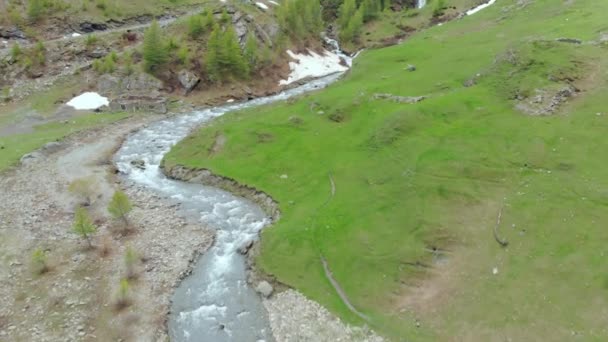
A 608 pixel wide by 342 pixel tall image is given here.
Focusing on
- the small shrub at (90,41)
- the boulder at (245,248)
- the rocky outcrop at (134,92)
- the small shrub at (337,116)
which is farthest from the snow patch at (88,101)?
A: the boulder at (245,248)

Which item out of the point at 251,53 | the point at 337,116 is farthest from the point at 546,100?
the point at 251,53

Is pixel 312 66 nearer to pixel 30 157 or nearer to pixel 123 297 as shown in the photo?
pixel 30 157

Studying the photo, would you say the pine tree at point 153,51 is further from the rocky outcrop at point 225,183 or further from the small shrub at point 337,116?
the small shrub at point 337,116

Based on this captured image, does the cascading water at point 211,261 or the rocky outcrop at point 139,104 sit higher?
the cascading water at point 211,261

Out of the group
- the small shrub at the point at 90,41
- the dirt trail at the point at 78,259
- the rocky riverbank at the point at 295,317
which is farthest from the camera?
the small shrub at the point at 90,41

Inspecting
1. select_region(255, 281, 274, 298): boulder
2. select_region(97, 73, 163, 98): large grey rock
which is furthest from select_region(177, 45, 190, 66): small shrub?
select_region(255, 281, 274, 298): boulder

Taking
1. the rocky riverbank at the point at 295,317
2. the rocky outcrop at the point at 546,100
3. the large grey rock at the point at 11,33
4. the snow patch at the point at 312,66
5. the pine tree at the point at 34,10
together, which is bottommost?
the snow patch at the point at 312,66

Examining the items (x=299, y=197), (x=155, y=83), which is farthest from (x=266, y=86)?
(x=299, y=197)
